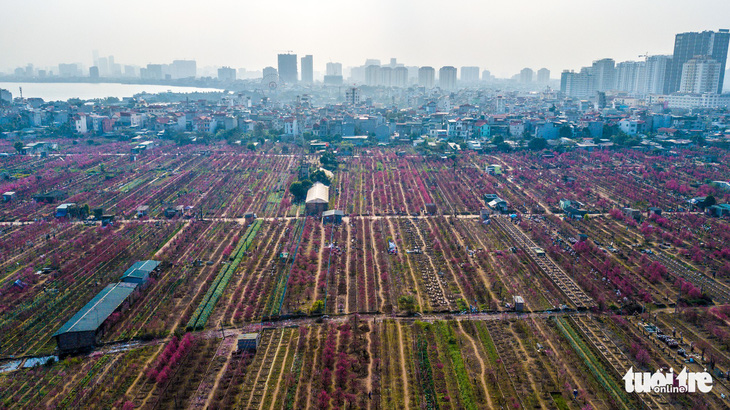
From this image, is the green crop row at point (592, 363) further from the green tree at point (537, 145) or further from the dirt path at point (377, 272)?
the green tree at point (537, 145)

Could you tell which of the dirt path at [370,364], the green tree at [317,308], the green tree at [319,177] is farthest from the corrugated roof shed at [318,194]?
the dirt path at [370,364]

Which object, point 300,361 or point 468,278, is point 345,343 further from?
point 468,278

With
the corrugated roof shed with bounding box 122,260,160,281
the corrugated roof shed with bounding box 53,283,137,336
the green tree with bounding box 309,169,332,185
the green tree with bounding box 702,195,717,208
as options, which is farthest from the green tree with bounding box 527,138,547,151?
the corrugated roof shed with bounding box 53,283,137,336

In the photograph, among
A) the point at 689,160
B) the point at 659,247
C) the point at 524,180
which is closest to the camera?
the point at 659,247

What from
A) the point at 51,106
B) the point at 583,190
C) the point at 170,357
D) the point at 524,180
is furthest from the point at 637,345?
the point at 51,106

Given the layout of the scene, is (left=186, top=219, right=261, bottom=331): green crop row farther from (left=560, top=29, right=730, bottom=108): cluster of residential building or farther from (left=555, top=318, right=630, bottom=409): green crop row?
(left=560, top=29, right=730, bottom=108): cluster of residential building

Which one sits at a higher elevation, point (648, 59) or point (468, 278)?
point (648, 59)

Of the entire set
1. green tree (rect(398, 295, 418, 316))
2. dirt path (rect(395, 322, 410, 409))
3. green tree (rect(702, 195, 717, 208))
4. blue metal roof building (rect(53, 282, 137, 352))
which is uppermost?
green tree (rect(702, 195, 717, 208))
